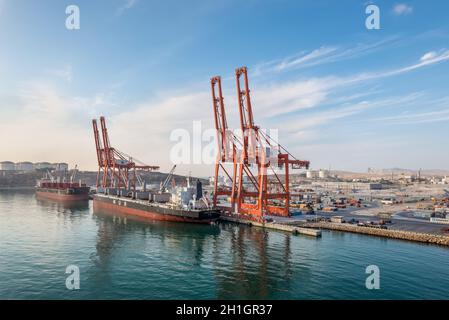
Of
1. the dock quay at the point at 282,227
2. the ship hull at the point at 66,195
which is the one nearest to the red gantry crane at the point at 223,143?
the dock quay at the point at 282,227

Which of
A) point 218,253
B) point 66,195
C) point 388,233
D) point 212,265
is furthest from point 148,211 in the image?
point 66,195

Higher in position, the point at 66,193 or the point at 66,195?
the point at 66,193

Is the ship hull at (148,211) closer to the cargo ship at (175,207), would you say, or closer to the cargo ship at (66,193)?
the cargo ship at (175,207)

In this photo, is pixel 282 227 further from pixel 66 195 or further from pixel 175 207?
pixel 66 195

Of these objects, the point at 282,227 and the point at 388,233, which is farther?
the point at 282,227

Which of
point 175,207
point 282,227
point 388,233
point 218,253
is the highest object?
point 175,207

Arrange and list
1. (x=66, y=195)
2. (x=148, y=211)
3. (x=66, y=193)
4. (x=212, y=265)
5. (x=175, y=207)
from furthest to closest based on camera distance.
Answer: (x=66, y=193), (x=66, y=195), (x=148, y=211), (x=175, y=207), (x=212, y=265)
